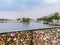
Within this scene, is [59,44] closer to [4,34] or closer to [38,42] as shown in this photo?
[38,42]

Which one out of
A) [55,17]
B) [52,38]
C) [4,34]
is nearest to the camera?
[4,34]

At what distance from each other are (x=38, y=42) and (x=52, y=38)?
501 millimetres

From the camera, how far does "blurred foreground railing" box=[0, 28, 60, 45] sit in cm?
265

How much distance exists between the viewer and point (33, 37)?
317 centimetres

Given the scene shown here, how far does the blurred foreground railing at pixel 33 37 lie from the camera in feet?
8.69

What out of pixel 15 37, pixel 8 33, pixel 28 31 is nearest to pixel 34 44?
pixel 28 31

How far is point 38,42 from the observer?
3289 mm

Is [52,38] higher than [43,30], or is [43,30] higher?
[43,30]

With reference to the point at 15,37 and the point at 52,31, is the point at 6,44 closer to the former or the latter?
the point at 15,37

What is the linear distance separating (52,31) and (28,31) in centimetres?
86

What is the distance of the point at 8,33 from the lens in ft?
8.63

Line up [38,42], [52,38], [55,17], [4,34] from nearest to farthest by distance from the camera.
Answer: [4,34], [38,42], [52,38], [55,17]

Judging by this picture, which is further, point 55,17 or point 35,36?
point 55,17

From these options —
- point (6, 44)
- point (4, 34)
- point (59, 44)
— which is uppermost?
point (4, 34)
